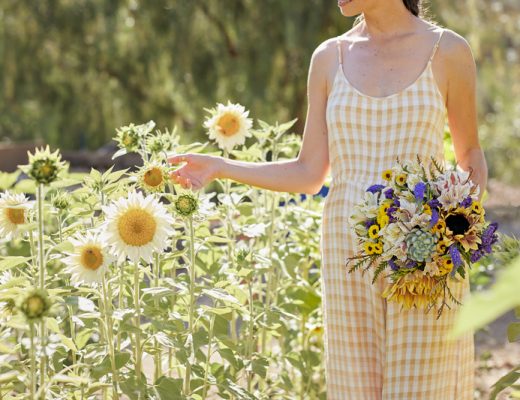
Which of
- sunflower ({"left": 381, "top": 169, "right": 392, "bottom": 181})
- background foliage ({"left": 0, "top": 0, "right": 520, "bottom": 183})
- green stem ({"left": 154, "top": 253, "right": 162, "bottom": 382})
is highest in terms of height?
background foliage ({"left": 0, "top": 0, "right": 520, "bottom": 183})

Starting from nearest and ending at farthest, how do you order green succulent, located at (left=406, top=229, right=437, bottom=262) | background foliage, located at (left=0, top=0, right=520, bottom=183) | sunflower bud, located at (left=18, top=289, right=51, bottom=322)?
1. sunflower bud, located at (left=18, top=289, right=51, bottom=322)
2. green succulent, located at (left=406, top=229, right=437, bottom=262)
3. background foliage, located at (left=0, top=0, right=520, bottom=183)

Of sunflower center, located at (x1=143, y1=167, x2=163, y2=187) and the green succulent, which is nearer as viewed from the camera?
the green succulent

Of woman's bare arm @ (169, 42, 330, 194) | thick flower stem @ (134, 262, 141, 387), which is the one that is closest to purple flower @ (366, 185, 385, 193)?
woman's bare arm @ (169, 42, 330, 194)

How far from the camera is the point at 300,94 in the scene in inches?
316

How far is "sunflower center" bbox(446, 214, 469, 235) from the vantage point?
5.54ft

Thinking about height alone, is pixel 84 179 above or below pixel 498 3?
below

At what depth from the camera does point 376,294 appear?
1.88 meters

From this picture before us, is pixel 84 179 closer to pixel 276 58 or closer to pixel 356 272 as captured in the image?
pixel 356 272

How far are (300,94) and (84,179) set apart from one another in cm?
614

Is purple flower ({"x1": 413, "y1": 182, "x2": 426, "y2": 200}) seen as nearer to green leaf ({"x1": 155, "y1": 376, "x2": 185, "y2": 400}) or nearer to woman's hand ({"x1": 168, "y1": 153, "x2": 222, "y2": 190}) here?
woman's hand ({"x1": 168, "y1": 153, "x2": 222, "y2": 190})

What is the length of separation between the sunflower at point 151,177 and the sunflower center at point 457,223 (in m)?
0.54

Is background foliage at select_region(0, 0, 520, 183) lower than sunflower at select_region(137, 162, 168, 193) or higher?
higher

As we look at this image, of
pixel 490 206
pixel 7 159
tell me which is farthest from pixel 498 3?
pixel 7 159

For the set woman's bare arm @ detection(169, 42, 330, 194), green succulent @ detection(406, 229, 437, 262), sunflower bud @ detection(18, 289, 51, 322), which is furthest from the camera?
woman's bare arm @ detection(169, 42, 330, 194)
